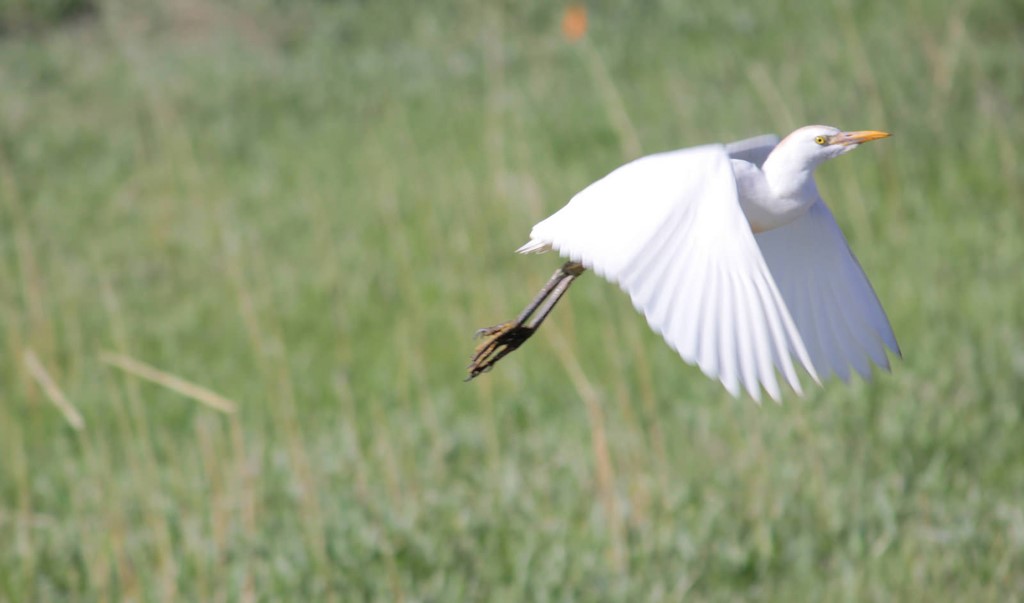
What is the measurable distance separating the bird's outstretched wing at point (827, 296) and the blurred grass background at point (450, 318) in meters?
1.12

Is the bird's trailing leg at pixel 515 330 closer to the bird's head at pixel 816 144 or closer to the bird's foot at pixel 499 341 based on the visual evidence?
the bird's foot at pixel 499 341

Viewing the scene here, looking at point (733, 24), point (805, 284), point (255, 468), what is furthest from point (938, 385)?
point (733, 24)

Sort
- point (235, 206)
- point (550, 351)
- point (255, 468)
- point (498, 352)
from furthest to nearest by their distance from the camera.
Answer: point (235, 206) → point (550, 351) → point (255, 468) → point (498, 352)

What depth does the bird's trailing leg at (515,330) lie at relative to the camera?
1.74 metres

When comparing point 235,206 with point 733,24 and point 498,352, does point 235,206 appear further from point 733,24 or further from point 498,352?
point 498,352

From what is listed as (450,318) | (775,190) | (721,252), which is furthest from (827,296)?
(450,318)

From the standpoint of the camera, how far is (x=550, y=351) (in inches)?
184

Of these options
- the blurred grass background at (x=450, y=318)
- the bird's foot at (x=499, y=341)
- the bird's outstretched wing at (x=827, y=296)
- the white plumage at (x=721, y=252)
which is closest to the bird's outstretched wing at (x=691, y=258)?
the white plumage at (x=721, y=252)

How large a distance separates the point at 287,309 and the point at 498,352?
329 cm

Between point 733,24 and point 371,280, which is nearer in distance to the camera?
point 371,280

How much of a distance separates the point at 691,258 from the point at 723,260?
39 mm

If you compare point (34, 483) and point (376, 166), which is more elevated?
point (376, 166)

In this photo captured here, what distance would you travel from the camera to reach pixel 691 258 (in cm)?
160

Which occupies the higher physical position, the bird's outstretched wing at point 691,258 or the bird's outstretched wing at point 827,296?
the bird's outstretched wing at point 691,258
